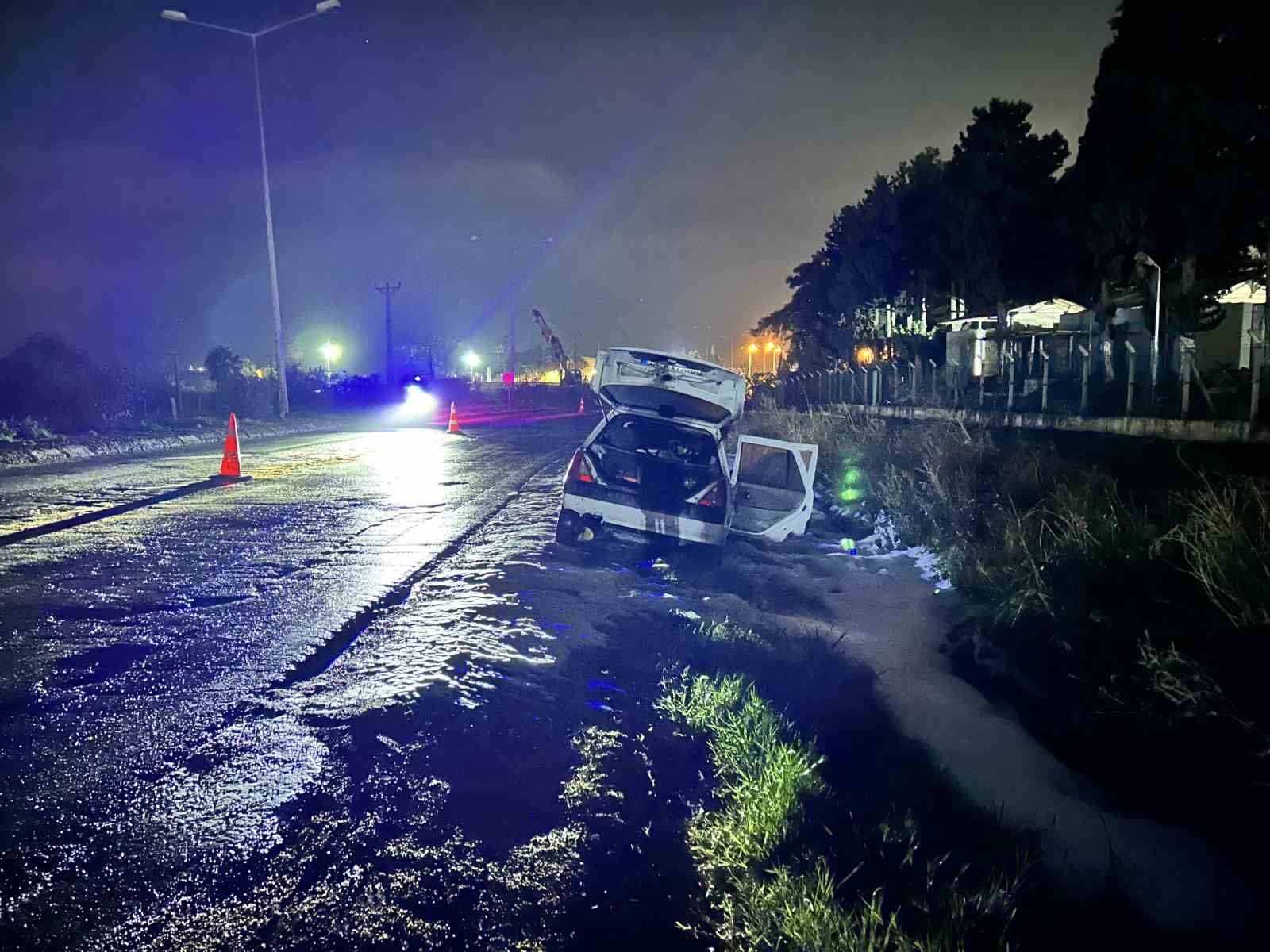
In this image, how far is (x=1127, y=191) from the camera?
2189cm

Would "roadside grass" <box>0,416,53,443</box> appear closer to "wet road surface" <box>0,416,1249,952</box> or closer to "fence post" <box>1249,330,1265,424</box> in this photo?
"wet road surface" <box>0,416,1249,952</box>

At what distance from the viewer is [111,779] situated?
12.0 feet

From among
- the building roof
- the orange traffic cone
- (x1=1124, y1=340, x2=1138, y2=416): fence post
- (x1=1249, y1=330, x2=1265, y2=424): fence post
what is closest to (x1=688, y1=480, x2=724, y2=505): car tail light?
(x1=1249, y1=330, x2=1265, y2=424): fence post

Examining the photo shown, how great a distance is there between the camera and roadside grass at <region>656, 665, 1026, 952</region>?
2.71 meters

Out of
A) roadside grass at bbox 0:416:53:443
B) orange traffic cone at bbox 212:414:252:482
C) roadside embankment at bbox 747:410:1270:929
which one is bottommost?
roadside embankment at bbox 747:410:1270:929

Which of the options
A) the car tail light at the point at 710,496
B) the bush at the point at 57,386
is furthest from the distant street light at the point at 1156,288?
the bush at the point at 57,386

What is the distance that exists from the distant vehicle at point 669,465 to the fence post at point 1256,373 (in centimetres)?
638

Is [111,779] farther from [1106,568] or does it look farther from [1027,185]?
[1027,185]

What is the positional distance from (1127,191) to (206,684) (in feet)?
79.3

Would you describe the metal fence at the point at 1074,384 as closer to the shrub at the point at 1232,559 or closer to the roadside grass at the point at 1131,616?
the roadside grass at the point at 1131,616

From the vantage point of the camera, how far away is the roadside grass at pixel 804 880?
2.71m

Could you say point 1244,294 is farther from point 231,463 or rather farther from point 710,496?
point 231,463

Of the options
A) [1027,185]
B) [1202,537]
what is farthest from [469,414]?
[1202,537]

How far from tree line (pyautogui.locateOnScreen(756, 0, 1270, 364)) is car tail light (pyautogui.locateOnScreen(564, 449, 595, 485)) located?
16583 millimetres
